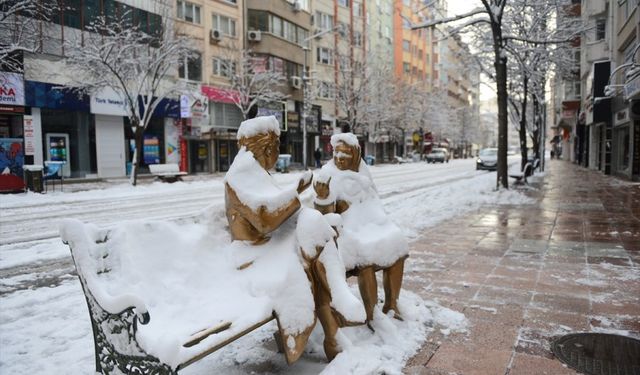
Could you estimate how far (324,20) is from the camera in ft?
153

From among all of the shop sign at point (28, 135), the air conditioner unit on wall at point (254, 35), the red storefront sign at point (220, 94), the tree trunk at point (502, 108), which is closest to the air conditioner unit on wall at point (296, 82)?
the air conditioner unit on wall at point (254, 35)

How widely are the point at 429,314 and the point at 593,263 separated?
11.0 ft

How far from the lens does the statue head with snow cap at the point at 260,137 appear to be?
3.29 meters

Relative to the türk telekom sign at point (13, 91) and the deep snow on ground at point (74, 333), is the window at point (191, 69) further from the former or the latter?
the deep snow on ground at point (74, 333)

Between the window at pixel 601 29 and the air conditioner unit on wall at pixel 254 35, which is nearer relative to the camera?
the window at pixel 601 29

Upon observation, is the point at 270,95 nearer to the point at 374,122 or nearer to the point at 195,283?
the point at 374,122

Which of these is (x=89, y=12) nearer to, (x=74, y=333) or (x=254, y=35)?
(x=254, y=35)

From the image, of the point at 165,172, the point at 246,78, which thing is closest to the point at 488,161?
the point at 246,78

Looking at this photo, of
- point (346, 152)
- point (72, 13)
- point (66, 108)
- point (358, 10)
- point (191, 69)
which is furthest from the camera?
point (358, 10)

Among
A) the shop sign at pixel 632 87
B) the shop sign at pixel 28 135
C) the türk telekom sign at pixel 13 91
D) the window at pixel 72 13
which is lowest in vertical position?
the shop sign at pixel 28 135

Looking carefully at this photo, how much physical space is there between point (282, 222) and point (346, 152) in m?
1.07

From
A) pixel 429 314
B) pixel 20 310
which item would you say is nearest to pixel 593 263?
pixel 429 314

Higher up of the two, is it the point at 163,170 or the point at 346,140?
the point at 346,140

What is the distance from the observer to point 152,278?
119 inches
